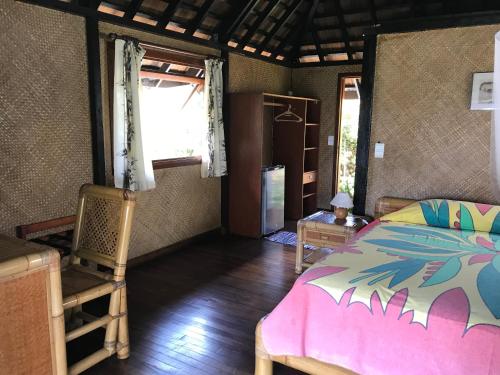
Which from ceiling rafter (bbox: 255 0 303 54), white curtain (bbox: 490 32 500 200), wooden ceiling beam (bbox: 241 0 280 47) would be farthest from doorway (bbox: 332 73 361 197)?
white curtain (bbox: 490 32 500 200)

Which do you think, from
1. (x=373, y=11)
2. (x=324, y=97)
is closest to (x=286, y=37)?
(x=324, y=97)

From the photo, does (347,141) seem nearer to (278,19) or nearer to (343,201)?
(278,19)

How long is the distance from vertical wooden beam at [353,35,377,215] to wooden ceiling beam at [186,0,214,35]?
5.13 ft

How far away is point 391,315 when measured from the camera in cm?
169

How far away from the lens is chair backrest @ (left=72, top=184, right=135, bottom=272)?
2.10 m

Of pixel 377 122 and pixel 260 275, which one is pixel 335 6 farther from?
pixel 260 275

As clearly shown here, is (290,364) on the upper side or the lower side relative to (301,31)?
lower

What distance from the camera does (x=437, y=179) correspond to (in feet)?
10.8

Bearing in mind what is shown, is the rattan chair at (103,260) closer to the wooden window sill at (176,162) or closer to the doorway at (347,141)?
the wooden window sill at (176,162)

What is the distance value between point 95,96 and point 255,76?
2454mm

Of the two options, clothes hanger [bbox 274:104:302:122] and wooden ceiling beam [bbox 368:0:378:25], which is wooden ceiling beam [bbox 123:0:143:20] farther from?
wooden ceiling beam [bbox 368:0:378:25]

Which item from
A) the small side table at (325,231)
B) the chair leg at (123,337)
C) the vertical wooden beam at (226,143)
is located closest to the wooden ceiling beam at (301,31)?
the vertical wooden beam at (226,143)

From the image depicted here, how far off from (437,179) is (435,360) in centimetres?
202

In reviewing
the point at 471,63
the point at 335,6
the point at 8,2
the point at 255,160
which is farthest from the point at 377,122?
the point at 8,2
